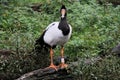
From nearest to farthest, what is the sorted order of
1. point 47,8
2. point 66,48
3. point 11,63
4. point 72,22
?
1. point 11,63
2. point 66,48
3. point 72,22
4. point 47,8

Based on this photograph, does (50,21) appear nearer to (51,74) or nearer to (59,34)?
(59,34)

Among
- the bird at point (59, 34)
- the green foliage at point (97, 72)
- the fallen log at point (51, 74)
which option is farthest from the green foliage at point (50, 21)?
the bird at point (59, 34)

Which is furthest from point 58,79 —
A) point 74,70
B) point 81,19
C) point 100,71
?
point 81,19

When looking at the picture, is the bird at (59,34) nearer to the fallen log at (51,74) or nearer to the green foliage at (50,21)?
the fallen log at (51,74)

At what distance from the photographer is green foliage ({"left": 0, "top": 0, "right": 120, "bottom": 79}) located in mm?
7961

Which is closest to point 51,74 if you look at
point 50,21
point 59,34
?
point 59,34

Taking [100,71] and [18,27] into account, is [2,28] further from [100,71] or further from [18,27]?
[100,71]

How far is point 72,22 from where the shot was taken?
1205cm

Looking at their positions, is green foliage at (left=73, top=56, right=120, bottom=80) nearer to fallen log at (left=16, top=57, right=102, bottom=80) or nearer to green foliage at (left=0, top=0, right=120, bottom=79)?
green foliage at (left=0, top=0, right=120, bottom=79)

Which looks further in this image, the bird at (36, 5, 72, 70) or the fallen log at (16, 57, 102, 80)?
the bird at (36, 5, 72, 70)

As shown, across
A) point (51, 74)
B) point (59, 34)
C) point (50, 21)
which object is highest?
point (59, 34)

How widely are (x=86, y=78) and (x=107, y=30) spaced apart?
4.17 metres

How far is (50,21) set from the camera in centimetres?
1219

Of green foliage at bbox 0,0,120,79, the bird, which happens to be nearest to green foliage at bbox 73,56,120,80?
green foliage at bbox 0,0,120,79
